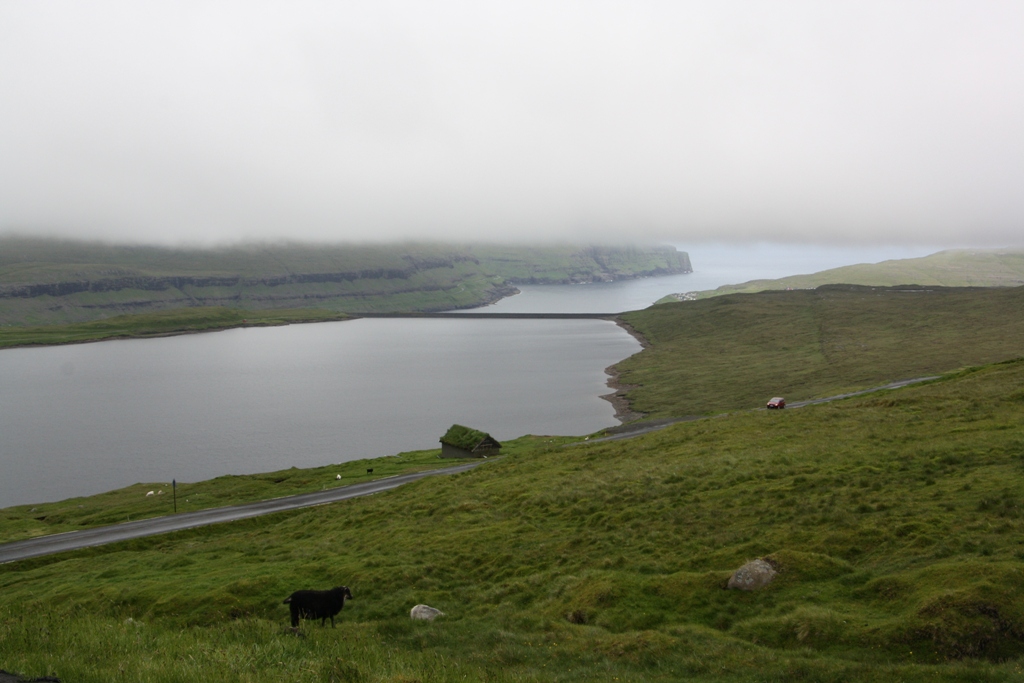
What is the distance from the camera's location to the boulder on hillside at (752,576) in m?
20.9

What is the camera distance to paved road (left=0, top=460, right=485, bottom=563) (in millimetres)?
46750

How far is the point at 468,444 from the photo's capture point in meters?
78.5

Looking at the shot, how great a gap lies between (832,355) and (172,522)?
127924mm

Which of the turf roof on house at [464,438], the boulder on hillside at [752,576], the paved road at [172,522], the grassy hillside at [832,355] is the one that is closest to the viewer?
the boulder on hillside at [752,576]

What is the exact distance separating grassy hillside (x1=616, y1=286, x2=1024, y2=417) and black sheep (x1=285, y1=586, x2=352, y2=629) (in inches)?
3315

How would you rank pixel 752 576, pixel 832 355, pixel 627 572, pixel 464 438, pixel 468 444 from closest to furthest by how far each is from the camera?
pixel 752 576
pixel 627 572
pixel 468 444
pixel 464 438
pixel 832 355

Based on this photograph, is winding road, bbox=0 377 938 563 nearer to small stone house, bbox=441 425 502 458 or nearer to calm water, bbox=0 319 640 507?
small stone house, bbox=441 425 502 458

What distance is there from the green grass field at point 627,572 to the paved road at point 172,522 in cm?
295

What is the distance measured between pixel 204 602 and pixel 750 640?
20.2 meters

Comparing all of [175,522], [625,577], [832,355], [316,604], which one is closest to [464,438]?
[175,522]

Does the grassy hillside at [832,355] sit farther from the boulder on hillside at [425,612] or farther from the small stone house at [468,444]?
the boulder on hillside at [425,612]

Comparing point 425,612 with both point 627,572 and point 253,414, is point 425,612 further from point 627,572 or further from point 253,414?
point 253,414

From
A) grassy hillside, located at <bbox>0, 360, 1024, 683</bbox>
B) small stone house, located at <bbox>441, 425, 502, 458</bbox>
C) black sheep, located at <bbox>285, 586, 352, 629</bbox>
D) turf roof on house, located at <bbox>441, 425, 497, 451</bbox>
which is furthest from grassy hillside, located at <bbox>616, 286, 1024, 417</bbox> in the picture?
black sheep, located at <bbox>285, 586, 352, 629</bbox>

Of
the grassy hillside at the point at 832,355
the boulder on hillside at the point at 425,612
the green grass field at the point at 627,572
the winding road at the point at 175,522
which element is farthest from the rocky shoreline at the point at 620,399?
the boulder on hillside at the point at 425,612
